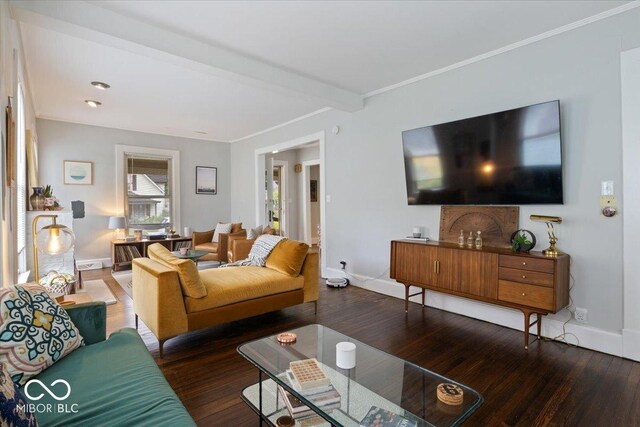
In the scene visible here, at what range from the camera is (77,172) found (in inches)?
225

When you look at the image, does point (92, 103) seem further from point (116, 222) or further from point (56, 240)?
point (56, 240)

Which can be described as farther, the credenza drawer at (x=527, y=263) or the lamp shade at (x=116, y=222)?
the lamp shade at (x=116, y=222)

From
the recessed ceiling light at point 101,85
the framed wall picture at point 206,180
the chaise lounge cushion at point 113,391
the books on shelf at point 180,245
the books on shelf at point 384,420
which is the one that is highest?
the recessed ceiling light at point 101,85

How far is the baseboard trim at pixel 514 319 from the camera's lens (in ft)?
8.30

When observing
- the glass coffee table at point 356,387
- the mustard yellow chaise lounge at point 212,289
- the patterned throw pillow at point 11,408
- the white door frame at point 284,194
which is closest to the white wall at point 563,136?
the mustard yellow chaise lounge at point 212,289

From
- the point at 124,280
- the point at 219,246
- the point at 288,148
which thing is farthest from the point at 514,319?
the point at 124,280

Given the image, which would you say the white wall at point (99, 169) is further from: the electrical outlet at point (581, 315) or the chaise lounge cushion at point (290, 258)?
the electrical outlet at point (581, 315)

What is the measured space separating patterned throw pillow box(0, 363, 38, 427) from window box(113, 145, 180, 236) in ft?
19.7

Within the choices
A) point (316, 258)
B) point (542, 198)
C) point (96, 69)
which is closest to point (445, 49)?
point (542, 198)

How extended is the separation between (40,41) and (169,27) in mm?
1240

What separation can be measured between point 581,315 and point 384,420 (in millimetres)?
2339

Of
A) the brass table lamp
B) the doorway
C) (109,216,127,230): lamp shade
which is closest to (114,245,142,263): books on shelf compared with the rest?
(109,216,127,230): lamp shade

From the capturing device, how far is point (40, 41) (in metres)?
2.89

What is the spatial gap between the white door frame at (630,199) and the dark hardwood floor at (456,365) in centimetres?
22
